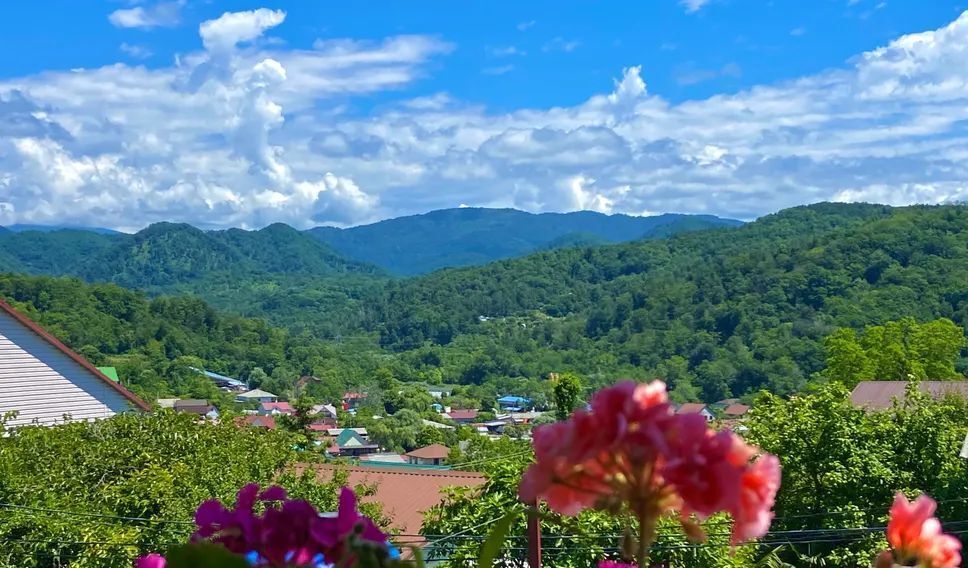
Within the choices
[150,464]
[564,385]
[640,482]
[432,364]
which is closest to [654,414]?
[640,482]

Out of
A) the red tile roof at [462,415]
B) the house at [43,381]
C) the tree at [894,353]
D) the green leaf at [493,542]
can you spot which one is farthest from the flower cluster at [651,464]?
the red tile roof at [462,415]

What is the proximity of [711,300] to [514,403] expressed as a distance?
22875 mm

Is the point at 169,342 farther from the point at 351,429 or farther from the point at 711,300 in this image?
the point at 711,300

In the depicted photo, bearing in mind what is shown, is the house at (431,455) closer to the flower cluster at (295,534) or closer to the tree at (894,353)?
the tree at (894,353)

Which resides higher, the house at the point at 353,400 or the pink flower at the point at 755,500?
the pink flower at the point at 755,500

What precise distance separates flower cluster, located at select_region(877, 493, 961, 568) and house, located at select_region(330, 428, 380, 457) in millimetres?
63293

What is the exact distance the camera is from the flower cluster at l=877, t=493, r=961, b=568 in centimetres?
→ 106

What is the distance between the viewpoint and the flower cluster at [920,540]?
106cm

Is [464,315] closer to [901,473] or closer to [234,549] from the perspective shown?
[901,473]

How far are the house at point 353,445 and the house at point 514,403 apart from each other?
97.5ft

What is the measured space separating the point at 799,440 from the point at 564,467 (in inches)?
493

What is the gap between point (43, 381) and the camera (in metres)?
15.5

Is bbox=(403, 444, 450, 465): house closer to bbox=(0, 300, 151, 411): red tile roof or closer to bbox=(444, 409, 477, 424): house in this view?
bbox=(0, 300, 151, 411): red tile roof

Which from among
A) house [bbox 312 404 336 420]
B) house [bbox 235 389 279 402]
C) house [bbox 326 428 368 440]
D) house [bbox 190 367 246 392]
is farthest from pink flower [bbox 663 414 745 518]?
house [bbox 190 367 246 392]
